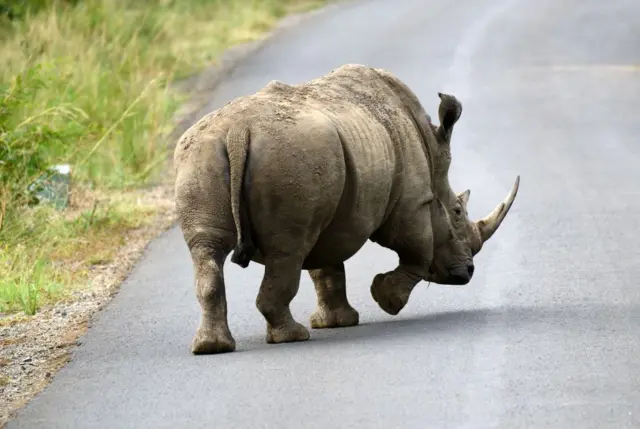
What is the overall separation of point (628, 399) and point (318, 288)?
312cm

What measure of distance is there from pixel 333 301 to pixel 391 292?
37 cm

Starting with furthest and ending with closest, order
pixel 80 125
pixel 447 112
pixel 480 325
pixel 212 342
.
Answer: pixel 80 125
pixel 447 112
pixel 480 325
pixel 212 342

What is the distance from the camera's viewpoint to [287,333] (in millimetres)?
10219

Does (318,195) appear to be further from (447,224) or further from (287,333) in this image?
(447,224)

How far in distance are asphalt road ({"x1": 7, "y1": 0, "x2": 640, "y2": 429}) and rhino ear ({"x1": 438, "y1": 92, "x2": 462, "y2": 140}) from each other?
1145mm

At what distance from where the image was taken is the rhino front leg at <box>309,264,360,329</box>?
35.9ft

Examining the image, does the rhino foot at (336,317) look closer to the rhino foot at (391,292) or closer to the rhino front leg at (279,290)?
the rhino foot at (391,292)

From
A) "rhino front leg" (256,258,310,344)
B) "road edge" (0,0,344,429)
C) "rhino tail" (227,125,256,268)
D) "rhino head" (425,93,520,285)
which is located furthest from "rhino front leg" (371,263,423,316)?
"road edge" (0,0,344,429)

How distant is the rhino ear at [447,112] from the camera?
11148mm

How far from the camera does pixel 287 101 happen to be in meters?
10.3

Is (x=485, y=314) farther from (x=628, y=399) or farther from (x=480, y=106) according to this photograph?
(x=480, y=106)

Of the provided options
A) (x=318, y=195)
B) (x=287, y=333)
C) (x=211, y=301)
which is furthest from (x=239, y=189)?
(x=287, y=333)

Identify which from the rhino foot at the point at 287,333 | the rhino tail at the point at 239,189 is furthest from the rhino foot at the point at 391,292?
the rhino tail at the point at 239,189

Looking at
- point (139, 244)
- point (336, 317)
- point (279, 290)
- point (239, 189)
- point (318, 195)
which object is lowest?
point (139, 244)
